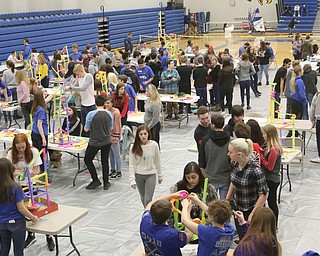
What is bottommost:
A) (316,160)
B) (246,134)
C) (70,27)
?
(316,160)

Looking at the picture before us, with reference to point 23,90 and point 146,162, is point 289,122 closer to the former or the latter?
point 146,162

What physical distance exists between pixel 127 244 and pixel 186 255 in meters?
1.96

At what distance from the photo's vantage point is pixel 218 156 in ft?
17.8

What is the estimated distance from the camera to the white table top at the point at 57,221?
16.2ft

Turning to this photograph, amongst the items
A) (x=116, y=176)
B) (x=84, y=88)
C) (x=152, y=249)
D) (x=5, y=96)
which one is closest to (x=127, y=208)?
(x=116, y=176)

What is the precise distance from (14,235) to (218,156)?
2368 millimetres

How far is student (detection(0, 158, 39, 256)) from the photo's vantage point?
4535 mm

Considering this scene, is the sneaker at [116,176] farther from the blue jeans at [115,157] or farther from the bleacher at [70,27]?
the bleacher at [70,27]

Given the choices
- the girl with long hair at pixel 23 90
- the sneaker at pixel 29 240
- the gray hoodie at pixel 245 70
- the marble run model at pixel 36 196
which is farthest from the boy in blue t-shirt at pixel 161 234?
the gray hoodie at pixel 245 70

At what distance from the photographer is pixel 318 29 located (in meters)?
30.4

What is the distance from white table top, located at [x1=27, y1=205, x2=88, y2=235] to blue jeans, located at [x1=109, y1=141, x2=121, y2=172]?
2.78 m

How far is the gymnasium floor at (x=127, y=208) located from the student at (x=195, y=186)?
159 cm

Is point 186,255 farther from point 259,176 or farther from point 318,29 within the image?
point 318,29

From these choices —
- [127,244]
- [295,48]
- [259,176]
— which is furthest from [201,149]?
[295,48]
